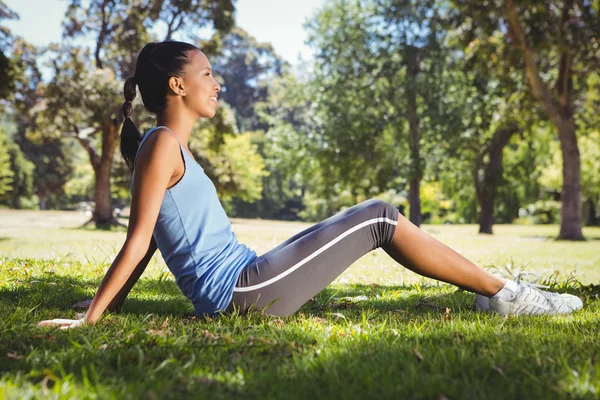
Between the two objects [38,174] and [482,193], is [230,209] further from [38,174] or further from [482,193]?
[482,193]

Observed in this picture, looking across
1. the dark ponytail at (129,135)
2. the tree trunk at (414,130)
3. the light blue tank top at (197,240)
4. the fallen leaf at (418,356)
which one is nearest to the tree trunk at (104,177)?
the tree trunk at (414,130)

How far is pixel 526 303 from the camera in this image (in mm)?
3250

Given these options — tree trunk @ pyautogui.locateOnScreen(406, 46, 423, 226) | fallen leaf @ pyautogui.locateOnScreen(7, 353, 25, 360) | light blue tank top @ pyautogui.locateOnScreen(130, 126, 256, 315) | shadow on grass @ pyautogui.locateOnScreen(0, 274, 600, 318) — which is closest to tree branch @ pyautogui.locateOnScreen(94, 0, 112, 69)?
tree trunk @ pyautogui.locateOnScreen(406, 46, 423, 226)

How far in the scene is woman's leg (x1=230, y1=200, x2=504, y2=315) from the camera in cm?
287

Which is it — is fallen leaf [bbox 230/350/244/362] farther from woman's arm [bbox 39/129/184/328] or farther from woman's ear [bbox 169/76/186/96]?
woman's ear [bbox 169/76/186/96]

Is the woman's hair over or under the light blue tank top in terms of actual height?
over

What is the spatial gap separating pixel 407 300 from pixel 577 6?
14.5m

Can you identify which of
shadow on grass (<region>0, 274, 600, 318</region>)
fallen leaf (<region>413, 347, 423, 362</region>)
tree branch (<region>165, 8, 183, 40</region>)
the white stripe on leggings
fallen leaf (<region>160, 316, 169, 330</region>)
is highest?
tree branch (<region>165, 8, 183, 40</region>)

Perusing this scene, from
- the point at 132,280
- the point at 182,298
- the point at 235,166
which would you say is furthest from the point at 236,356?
the point at 235,166

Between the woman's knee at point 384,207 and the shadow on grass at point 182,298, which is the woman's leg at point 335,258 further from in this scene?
the shadow on grass at point 182,298

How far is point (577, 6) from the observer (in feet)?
49.6

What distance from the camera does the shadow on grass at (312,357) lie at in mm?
1800

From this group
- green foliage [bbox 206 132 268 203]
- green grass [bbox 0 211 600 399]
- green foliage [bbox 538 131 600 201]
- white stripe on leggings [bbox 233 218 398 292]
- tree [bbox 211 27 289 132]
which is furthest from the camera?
tree [bbox 211 27 289 132]

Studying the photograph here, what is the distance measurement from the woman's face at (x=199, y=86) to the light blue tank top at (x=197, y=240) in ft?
1.12
